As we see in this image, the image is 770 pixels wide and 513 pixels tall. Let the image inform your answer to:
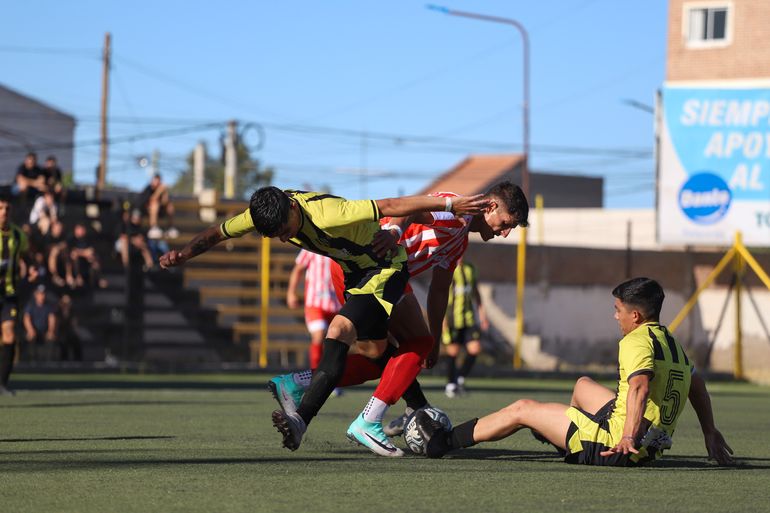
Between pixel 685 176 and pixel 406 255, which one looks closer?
pixel 406 255

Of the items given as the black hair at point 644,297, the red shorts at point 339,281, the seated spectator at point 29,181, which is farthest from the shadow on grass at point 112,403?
the seated spectator at point 29,181

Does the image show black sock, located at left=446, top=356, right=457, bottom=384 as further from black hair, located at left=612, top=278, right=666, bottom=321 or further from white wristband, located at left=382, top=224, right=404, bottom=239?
black hair, located at left=612, top=278, right=666, bottom=321

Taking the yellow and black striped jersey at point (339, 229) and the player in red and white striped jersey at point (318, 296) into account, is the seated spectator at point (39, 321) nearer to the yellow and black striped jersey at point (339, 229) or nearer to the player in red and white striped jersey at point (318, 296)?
the player in red and white striped jersey at point (318, 296)

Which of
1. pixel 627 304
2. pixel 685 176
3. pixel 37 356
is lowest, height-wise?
pixel 37 356

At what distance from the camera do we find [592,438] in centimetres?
741

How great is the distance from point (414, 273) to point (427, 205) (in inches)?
52.7

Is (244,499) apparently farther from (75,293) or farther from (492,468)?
(75,293)

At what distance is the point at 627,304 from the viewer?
24.2 feet

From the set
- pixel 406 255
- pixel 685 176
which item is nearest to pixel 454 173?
pixel 685 176

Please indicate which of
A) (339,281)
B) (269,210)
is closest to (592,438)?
(339,281)

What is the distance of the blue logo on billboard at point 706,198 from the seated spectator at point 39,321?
1172 centimetres

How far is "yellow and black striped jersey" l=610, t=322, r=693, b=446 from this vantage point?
23.4ft

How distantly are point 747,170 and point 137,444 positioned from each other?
1883 cm

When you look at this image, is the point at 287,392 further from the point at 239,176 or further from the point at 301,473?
the point at 239,176
